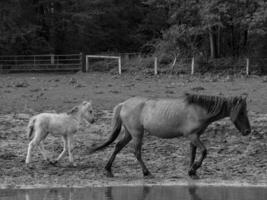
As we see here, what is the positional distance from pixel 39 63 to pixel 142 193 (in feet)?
111

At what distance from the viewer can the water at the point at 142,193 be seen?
10.5 metres

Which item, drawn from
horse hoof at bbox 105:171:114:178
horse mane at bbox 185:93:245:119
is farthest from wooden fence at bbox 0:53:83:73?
horse mane at bbox 185:93:245:119

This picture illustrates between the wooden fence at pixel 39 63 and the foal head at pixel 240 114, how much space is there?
28112 mm

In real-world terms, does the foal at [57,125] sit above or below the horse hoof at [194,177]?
above

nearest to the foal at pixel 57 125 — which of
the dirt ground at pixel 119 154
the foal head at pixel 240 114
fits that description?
the dirt ground at pixel 119 154

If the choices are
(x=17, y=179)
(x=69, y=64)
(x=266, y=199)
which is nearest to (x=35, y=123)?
(x=17, y=179)

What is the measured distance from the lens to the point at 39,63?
144ft

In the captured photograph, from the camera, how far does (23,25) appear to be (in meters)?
45.7

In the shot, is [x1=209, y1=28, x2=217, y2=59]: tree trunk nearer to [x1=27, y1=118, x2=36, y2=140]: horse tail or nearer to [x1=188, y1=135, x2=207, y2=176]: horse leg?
[x1=27, y1=118, x2=36, y2=140]: horse tail

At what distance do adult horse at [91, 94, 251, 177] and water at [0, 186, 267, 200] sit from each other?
36.6 inches

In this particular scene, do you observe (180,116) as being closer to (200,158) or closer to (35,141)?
(200,158)

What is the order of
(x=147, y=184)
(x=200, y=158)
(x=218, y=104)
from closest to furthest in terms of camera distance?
(x=147, y=184) → (x=200, y=158) → (x=218, y=104)

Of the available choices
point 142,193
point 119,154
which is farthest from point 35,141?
point 142,193

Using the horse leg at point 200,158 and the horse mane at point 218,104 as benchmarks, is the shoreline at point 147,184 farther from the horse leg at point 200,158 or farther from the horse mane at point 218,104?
the horse mane at point 218,104
